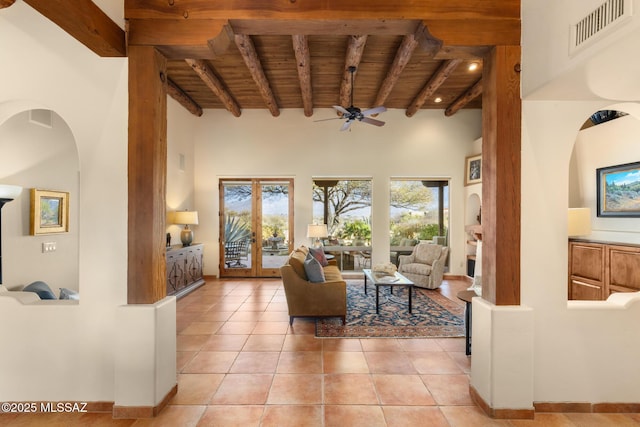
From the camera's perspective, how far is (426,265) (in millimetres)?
5879

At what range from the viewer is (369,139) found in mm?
6750

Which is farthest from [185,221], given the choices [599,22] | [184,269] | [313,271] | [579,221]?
[599,22]

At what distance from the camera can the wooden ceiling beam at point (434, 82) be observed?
4.29 metres

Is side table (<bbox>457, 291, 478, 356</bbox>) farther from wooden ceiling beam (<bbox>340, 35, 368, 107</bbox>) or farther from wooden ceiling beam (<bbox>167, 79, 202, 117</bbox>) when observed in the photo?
wooden ceiling beam (<bbox>167, 79, 202, 117</bbox>)

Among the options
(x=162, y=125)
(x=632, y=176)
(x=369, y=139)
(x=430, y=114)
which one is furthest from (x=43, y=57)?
(x=430, y=114)

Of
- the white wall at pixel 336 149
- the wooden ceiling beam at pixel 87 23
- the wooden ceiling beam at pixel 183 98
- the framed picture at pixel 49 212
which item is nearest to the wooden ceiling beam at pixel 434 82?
the white wall at pixel 336 149

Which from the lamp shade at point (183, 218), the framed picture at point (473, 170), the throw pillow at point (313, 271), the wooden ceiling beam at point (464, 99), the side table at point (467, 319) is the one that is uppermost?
the wooden ceiling beam at point (464, 99)

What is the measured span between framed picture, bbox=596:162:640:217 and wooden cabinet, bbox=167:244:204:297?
629 cm

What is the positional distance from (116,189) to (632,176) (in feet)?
17.7

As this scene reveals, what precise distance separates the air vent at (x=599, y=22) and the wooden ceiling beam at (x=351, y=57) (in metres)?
2.24

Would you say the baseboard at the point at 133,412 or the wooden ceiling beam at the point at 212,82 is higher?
the wooden ceiling beam at the point at 212,82

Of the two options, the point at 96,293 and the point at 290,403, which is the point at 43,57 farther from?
the point at 290,403

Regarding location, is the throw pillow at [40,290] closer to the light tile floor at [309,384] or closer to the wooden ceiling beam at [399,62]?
the light tile floor at [309,384]

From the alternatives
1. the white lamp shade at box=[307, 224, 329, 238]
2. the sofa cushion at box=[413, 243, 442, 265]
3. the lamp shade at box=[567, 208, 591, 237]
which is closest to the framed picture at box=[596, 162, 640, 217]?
the lamp shade at box=[567, 208, 591, 237]
